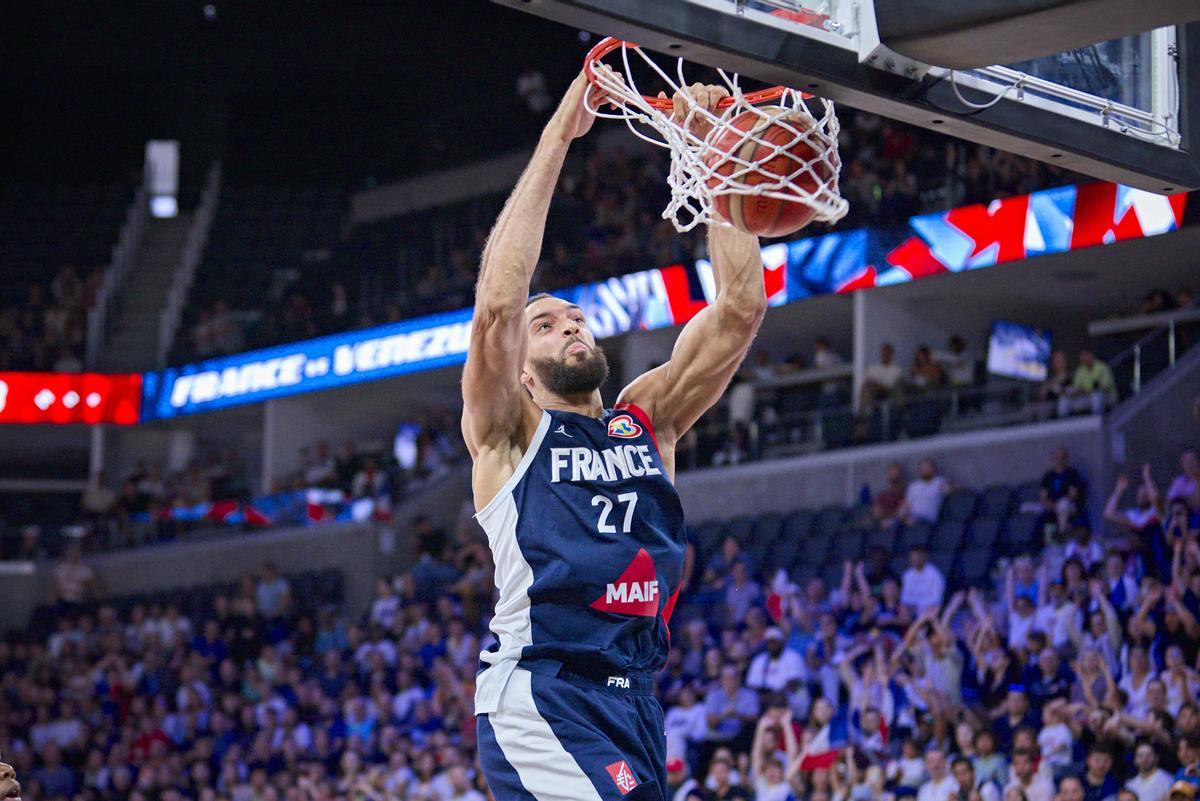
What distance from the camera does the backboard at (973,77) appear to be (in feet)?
13.0

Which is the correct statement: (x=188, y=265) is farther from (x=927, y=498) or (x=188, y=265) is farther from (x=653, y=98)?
(x=653, y=98)

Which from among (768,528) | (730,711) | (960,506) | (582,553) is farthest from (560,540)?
(768,528)

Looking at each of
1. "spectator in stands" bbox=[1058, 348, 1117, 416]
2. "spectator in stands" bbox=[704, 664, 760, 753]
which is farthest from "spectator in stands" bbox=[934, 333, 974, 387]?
"spectator in stands" bbox=[704, 664, 760, 753]

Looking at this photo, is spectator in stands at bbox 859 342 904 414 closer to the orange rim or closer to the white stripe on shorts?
the orange rim

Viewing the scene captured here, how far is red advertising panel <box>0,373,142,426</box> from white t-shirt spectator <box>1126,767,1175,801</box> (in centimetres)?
→ 1874

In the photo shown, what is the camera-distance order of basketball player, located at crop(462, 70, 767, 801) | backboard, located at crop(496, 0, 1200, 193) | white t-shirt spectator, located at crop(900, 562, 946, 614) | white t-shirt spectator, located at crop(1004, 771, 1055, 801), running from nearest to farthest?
backboard, located at crop(496, 0, 1200, 193), basketball player, located at crop(462, 70, 767, 801), white t-shirt spectator, located at crop(1004, 771, 1055, 801), white t-shirt spectator, located at crop(900, 562, 946, 614)

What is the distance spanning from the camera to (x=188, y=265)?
27016 mm

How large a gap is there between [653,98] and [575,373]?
88 centimetres

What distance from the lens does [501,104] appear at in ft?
88.0

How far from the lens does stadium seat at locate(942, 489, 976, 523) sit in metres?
14.4

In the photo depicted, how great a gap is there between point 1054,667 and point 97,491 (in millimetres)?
17805

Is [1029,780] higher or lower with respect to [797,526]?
lower

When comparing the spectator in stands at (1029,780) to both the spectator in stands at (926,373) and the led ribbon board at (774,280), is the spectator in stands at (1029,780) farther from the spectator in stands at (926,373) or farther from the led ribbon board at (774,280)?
the spectator in stands at (926,373)

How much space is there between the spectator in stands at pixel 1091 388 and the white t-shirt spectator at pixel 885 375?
77.8 inches
